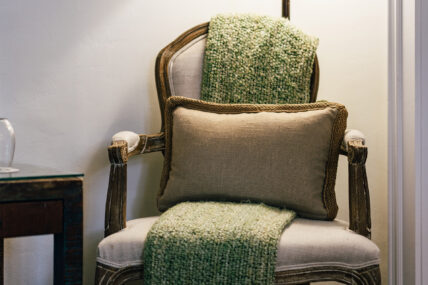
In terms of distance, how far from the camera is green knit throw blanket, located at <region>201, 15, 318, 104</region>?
158cm

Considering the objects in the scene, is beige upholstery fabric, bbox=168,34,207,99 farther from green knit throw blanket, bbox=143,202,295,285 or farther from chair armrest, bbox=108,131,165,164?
green knit throw blanket, bbox=143,202,295,285

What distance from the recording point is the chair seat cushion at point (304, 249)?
1113 millimetres

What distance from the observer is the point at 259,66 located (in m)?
1.60

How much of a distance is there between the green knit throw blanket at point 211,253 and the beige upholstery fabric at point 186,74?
0.58 metres

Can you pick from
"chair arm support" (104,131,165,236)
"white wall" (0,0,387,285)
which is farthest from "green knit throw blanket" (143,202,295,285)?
"white wall" (0,0,387,285)

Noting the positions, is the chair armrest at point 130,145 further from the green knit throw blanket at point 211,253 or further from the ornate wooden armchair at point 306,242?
the green knit throw blanket at point 211,253

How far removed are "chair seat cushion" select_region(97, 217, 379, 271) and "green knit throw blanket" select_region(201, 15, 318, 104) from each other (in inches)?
20.9

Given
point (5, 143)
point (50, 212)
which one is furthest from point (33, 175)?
point (5, 143)

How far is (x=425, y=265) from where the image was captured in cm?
152

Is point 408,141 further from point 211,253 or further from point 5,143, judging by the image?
point 5,143

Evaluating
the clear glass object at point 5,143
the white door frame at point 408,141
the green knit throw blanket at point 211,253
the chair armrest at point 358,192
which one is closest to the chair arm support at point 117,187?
the green knit throw blanket at point 211,253

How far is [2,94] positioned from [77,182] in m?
0.91

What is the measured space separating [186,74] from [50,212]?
0.86m

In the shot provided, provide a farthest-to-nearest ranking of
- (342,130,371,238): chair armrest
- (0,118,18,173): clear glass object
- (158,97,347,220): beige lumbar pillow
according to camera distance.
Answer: (158,97,347,220): beige lumbar pillow, (342,130,371,238): chair armrest, (0,118,18,173): clear glass object
